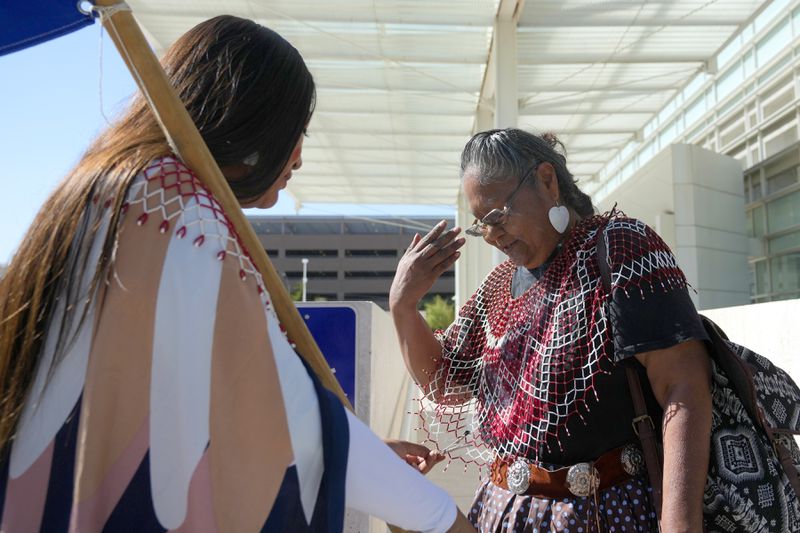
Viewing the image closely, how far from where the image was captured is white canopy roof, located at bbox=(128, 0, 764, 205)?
37.9 feet

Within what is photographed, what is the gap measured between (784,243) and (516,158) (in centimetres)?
1496

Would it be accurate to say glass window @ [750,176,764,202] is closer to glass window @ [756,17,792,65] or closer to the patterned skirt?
glass window @ [756,17,792,65]

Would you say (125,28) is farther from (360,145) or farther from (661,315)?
(360,145)

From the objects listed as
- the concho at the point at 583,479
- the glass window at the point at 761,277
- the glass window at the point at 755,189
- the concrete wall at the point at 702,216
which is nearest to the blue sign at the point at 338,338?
the concho at the point at 583,479

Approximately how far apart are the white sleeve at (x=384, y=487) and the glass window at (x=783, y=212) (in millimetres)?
15538

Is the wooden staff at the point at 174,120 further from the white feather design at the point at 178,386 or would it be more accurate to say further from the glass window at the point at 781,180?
the glass window at the point at 781,180

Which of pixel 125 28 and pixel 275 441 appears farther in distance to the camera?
pixel 125 28

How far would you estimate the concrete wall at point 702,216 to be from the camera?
1411 cm

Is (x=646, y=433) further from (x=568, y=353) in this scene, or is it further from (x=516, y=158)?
(x=516, y=158)

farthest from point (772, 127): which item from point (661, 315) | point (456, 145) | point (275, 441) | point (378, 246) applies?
point (378, 246)

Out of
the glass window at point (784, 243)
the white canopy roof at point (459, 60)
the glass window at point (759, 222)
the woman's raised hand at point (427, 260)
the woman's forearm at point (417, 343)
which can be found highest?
→ the white canopy roof at point (459, 60)

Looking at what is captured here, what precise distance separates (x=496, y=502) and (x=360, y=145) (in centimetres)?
1819

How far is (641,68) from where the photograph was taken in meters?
14.6

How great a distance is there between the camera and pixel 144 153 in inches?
44.7
